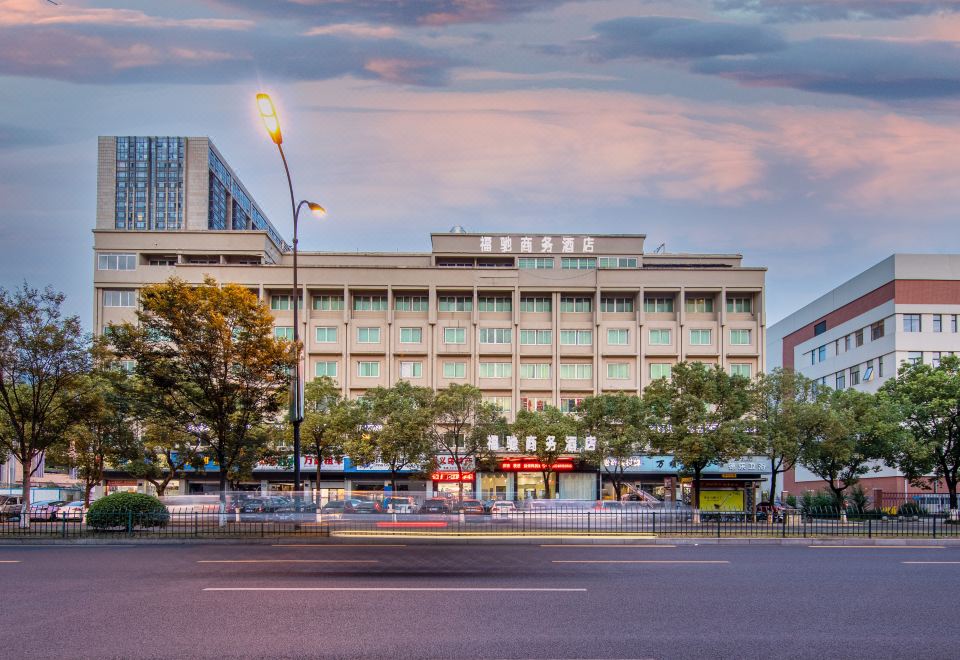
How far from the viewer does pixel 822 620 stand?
10844mm

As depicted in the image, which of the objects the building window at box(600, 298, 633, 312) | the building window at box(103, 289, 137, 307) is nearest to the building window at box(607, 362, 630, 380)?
the building window at box(600, 298, 633, 312)

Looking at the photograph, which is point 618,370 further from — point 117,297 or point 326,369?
point 117,297

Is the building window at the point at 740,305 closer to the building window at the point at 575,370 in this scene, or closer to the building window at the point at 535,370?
the building window at the point at 575,370

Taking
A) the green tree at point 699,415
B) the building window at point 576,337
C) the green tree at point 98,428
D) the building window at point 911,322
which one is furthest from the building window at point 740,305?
the green tree at point 98,428

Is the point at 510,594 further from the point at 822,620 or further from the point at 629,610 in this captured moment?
the point at 822,620

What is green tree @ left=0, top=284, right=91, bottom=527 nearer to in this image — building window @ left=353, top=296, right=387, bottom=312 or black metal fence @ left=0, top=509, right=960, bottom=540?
black metal fence @ left=0, top=509, right=960, bottom=540

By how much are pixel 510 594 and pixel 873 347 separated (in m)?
60.3

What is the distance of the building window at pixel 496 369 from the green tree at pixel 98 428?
2755 cm

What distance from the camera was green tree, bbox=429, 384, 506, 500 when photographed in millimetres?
50750

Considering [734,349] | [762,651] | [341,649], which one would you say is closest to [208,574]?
[341,649]

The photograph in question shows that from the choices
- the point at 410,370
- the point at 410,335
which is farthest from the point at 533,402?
the point at 410,335

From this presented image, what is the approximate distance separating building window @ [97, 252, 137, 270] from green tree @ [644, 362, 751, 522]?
142 ft

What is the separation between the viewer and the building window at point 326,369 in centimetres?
6469

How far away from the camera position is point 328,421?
50.0 m
